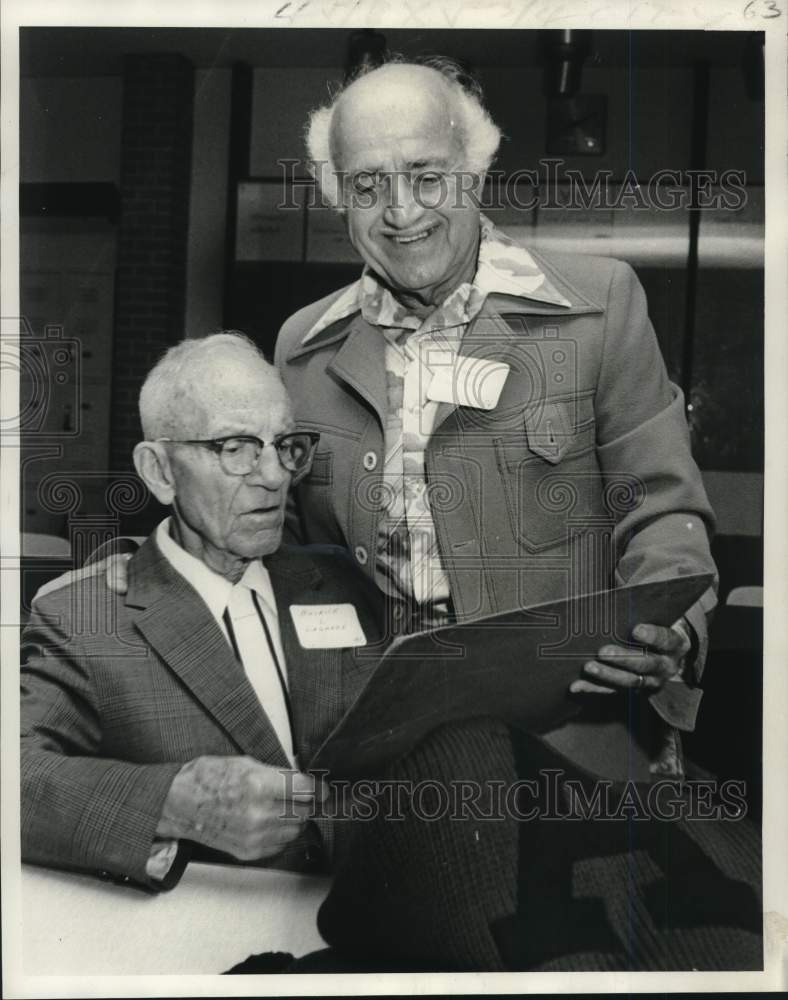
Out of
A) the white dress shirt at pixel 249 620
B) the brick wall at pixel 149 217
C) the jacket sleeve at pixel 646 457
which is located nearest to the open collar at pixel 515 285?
the jacket sleeve at pixel 646 457

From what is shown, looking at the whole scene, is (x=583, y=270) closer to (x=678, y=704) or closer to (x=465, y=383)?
(x=465, y=383)

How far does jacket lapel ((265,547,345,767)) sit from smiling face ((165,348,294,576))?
0.29 ft

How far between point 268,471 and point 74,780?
3.62 ft

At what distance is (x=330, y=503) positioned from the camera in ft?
11.7

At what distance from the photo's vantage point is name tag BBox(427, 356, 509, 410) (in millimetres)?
3566

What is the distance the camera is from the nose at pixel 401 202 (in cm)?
351

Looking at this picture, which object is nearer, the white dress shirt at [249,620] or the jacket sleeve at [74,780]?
the jacket sleeve at [74,780]

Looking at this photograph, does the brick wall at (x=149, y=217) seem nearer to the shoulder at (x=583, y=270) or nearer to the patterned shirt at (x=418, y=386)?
the patterned shirt at (x=418, y=386)

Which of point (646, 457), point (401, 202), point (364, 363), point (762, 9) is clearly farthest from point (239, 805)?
point (762, 9)

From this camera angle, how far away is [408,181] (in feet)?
11.5

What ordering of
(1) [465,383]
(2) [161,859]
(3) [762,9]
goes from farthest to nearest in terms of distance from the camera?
(3) [762,9] → (1) [465,383] → (2) [161,859]

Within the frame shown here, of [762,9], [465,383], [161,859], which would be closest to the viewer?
[161,859]

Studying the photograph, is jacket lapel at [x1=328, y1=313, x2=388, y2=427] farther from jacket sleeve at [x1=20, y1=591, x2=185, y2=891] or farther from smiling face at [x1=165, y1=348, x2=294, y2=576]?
jacket sleeve at [x1=20, y1=591, x2=185, y2=891]

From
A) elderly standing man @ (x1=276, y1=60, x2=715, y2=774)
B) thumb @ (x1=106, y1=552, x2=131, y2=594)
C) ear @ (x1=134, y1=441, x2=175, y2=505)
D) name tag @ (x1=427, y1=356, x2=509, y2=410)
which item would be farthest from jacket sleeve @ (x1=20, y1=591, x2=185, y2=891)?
name tag @ (x1=427, y1=356, x2=509, y2=410)
